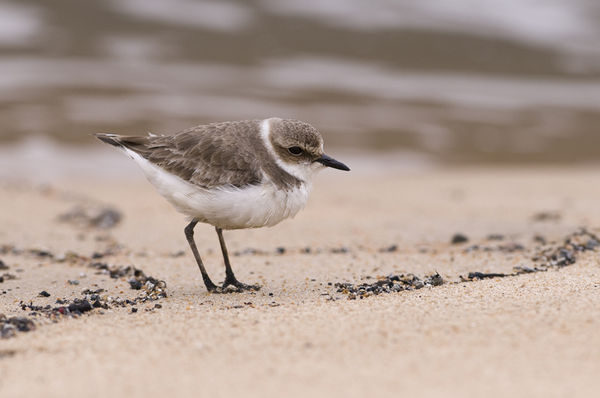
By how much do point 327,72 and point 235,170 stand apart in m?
10.9

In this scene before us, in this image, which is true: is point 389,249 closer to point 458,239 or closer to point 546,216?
point 458,239

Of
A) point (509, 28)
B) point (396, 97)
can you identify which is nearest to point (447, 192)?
point (396, 97)

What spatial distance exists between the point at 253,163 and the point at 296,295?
0.82m

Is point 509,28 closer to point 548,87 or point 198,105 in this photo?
point 548,87

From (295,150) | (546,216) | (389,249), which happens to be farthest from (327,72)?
(295,150)

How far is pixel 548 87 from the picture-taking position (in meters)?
15.3

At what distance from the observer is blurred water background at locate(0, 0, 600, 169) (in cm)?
1182

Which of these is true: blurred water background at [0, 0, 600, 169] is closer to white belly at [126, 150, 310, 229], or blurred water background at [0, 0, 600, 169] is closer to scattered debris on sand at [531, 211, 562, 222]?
scattered debris on sand at [531, 211, 562, 222]

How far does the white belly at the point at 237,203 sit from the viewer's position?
4.36m

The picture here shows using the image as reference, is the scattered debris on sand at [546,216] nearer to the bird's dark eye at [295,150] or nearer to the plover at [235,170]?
the plover at [235,170]

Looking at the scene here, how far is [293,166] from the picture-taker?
15.3ft

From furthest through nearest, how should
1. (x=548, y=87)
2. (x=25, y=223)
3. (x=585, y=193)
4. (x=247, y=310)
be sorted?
1. (x=548, y=87)
2. (x=585, y=193)
3. (x=25, y=223)
4. (x=247, y=310)

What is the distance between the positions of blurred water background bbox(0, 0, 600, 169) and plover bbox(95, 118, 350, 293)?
21.1 ft

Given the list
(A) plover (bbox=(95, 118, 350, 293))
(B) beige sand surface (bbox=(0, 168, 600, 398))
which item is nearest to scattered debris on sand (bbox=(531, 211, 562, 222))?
(B) beige sand surface (bbox=(0, 168, 600, 398))
